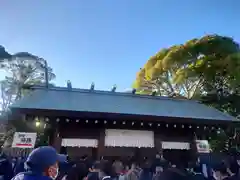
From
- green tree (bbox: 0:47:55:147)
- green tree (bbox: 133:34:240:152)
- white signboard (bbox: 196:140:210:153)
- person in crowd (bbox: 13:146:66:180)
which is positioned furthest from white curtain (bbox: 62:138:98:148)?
green tree (bbox: 0:47:55:147)

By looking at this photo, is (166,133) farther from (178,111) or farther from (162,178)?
(162,178)

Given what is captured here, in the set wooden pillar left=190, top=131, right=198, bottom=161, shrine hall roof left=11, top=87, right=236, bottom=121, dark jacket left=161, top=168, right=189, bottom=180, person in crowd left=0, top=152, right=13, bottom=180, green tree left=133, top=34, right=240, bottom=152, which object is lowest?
person in crowd left=0, top=152, right=13, bottom=180

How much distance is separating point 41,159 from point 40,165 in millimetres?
44

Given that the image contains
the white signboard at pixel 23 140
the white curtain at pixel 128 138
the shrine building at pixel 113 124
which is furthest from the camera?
the white curtain at pixel 128 138

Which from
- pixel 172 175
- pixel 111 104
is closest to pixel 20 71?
pixel 111 104

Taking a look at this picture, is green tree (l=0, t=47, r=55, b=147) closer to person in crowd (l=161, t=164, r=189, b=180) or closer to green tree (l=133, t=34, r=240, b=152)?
green tree (l=133, t=34, r=240, b=152)

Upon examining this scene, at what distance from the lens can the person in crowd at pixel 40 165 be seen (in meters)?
1.64

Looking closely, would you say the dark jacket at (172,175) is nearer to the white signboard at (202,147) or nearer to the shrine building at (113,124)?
the shrine building at (113,124)

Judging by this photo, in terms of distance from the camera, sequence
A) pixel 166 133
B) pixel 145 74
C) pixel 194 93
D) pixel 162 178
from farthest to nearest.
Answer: pixel 145 74 → pixel 194 93 → pixel 166 133 → pixel 162 178

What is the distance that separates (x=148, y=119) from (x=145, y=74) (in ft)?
26.4

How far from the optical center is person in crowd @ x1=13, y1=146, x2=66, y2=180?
5.37 feet

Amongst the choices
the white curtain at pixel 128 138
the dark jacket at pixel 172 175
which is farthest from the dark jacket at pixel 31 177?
the white curtain at pixel 128 138

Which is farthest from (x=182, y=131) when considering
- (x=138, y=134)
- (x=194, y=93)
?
(x=194, y=93)

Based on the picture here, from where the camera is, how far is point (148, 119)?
8336mm
